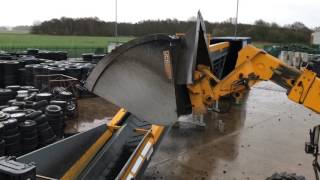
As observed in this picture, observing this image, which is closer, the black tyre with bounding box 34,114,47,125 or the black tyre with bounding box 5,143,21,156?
the black tyre with bounding box 5,143,21,156

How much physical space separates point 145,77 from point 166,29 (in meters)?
37.3

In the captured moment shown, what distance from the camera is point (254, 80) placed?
5312 millimetres

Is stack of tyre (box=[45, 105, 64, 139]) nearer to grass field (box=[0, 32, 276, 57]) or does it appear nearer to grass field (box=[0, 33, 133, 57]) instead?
grass field (box=[0, 32, 276, 57])

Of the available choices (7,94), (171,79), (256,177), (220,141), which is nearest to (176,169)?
(256,177)

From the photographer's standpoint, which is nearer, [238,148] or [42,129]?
[42,129]

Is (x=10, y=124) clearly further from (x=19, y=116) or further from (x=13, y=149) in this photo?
(x=19, y=116)

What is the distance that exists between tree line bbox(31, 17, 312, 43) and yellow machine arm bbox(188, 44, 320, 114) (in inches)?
995

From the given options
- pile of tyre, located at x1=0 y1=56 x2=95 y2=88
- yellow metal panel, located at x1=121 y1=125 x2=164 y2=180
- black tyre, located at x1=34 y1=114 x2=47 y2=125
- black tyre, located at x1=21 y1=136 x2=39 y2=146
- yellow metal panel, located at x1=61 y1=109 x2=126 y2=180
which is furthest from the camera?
pile of tyre, located at x1=0 y1=56 x2=95 y2=88

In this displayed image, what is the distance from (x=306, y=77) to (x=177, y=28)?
121ft

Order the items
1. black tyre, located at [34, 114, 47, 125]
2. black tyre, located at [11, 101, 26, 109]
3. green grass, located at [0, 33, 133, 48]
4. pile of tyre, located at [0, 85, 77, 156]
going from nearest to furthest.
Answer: pile of tyre, located at [0, 85, 77, 156] → black tyre, located at [34, 114, 47, 125] → black tyre, located at [11, 101, 26, 109] → green grass, located at [0, 33, 133, 48]

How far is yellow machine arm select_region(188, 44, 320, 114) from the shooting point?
484cm

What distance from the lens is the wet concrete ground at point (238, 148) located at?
7359mm

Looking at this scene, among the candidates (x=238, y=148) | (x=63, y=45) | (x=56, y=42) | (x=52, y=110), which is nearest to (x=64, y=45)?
(x=63, y=45)

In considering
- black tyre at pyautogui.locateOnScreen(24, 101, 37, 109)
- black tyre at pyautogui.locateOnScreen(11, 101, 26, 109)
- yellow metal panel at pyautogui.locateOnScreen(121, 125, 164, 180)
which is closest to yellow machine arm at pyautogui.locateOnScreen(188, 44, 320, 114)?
yellow metal panel at pyautogui.locateOnScreen(121, 125, 164, 180)
